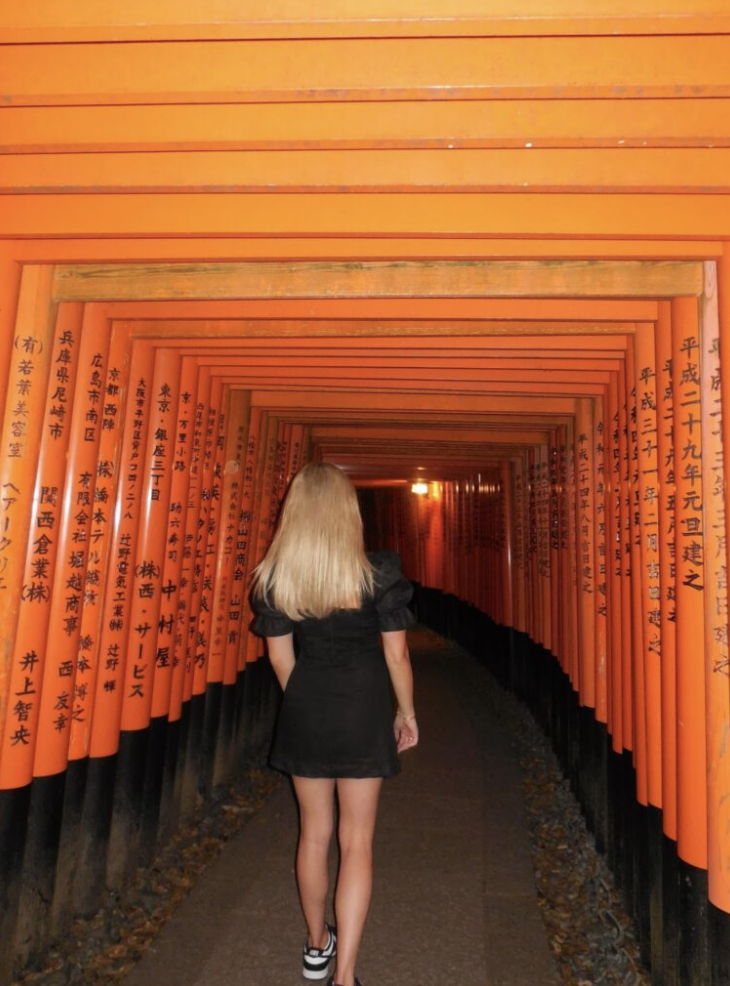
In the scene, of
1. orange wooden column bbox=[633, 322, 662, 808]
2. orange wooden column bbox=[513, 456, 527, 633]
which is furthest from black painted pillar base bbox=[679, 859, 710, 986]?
orange wooden column bbox=[513, 456, 527, 633]

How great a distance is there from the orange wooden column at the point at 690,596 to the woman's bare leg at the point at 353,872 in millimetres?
1214

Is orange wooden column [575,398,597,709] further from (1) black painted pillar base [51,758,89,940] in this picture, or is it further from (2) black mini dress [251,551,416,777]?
(1) black painted pillar base [51,758,89,940]

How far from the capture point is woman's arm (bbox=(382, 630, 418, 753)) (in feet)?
8.41

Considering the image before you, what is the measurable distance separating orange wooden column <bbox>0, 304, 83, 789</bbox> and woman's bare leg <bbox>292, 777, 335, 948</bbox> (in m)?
1.22

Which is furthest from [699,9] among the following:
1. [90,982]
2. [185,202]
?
[90,982]

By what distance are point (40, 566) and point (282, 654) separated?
1.18 meters

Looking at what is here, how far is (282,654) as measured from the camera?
273 centimetres

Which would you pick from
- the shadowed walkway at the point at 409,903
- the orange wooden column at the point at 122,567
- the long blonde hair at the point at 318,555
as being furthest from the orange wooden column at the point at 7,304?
the shadowed walkway at the point at 409,903

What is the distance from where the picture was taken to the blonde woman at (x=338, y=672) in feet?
8.27

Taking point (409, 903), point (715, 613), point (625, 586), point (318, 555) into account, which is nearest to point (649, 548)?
point (625, 586)

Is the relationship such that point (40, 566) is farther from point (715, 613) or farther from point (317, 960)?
point (715, 613)

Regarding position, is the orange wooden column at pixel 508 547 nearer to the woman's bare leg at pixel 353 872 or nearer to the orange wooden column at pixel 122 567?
the orange wooden column at pixel 122 567

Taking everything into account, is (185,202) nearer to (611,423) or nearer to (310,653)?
(310,653)

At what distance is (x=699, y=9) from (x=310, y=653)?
232 cm
